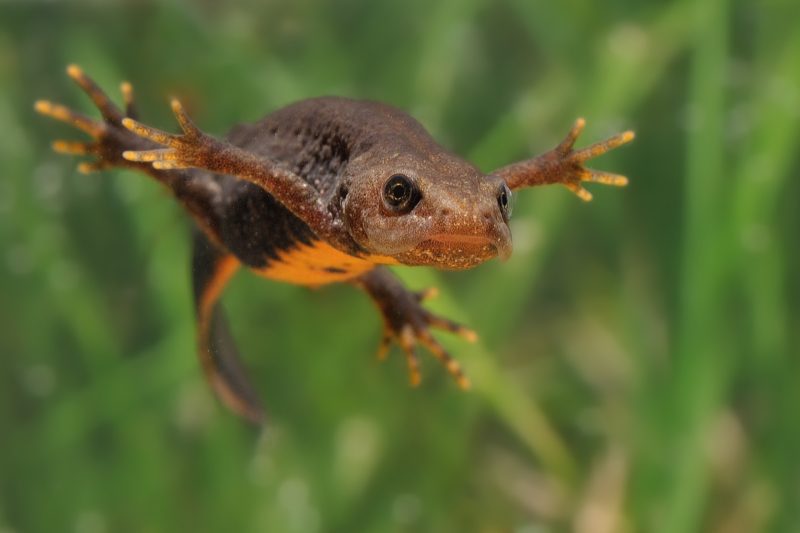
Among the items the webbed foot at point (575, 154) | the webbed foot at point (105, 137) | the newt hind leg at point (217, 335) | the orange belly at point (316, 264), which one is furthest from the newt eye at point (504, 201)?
the webbed foot at point (105, 137)

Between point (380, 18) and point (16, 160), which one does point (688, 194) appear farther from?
point (16, 160)

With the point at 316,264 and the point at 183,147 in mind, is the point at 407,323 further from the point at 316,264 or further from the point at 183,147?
the point at 183,147

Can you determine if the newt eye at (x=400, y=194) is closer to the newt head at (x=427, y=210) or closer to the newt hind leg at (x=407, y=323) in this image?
the newt head at (x=427, y=210)

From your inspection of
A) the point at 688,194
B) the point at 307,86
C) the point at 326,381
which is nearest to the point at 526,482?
the point at 326,381

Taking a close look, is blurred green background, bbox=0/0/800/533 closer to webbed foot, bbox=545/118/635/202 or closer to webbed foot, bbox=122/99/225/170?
webbed foot, bbox=545/118/635/202

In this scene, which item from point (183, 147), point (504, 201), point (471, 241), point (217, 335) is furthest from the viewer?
point (217, 335)

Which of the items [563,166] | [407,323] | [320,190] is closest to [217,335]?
[407,323]
